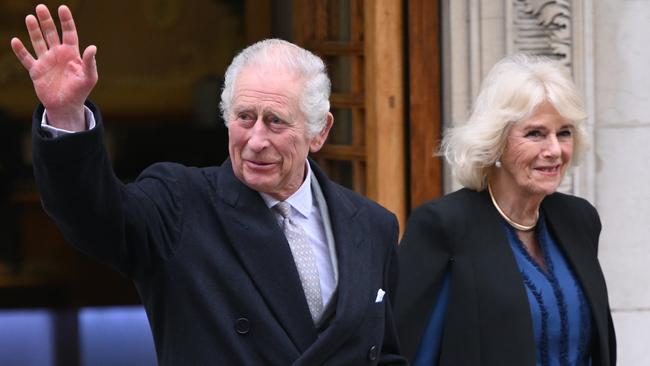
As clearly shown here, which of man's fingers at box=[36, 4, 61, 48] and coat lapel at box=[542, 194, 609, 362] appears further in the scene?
coat lapel at box=[542, 194, 609, 362]

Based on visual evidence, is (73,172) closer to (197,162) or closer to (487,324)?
(487,324)

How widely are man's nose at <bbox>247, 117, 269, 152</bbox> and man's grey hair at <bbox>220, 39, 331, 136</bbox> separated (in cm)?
9

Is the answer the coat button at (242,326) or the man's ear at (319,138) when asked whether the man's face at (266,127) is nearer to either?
the man's ear at (319,138)

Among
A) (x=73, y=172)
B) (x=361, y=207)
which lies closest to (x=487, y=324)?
(x=361, y=207)

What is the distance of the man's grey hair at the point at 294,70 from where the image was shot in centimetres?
338

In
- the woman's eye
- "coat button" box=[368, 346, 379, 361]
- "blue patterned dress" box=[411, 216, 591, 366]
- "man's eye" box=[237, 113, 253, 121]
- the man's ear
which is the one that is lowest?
"blue patterned dress" box=[411, 216, 591, 366]

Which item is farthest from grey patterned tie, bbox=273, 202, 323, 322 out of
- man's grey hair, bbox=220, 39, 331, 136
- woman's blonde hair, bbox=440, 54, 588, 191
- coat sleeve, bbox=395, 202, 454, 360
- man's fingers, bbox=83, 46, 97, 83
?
woman's blonde hair, bbox=440, 54, 588, 191

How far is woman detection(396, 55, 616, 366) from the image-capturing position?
14.9 feet

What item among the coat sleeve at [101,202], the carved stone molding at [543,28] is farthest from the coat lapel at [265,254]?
the carved stone molding at [543,28]

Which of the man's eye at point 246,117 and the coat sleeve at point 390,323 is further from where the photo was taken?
the coat sleeve at point 390,323

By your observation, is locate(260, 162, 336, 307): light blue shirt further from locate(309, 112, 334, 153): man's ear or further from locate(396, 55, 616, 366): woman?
locate(396, 55, 616, 366): woman

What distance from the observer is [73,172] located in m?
2.94

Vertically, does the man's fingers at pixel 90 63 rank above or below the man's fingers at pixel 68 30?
below

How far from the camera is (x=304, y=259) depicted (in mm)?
3428
